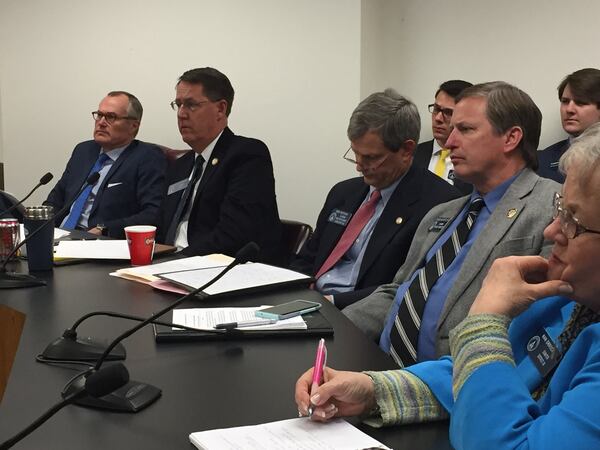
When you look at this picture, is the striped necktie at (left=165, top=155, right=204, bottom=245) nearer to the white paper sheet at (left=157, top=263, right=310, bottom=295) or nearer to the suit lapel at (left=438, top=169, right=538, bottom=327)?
the white paper sheet at (left=157, top=263, right=310, bottom=295)

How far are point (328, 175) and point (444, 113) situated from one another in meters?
0.80

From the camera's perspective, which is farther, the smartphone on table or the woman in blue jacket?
the smartphone on table

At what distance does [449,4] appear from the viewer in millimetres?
4441

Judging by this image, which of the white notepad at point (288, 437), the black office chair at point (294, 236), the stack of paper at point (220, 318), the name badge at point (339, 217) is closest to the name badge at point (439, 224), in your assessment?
the name badge at point (339, 217)

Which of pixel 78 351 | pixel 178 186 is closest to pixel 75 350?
pixel 78 351

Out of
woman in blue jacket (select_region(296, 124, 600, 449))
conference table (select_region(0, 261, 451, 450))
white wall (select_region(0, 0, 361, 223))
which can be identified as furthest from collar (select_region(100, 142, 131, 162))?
woman in blue jacket (select_region(296, 124, 600, 449))

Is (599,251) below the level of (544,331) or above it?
above

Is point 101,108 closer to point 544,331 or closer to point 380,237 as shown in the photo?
point 380,237

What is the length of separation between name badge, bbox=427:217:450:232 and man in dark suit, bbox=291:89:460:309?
9.9 inches

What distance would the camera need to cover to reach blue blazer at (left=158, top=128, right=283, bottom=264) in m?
3.07

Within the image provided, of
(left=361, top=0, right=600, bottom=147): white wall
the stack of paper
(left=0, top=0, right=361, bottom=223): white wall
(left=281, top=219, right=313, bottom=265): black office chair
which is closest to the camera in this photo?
the stack of paper

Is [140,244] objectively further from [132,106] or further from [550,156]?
[550,156]

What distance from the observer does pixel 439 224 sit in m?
2.20

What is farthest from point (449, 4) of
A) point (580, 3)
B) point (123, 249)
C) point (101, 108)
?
point (123, 249)
